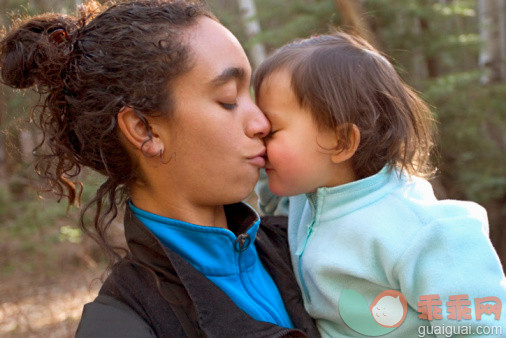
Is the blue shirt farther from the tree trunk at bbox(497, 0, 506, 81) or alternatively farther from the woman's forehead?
the tree trunk at bbox(497, 0, 506, 81)

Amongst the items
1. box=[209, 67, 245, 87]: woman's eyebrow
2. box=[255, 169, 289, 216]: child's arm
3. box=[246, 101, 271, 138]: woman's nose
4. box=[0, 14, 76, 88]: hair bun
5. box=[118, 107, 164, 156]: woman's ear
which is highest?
box=[0, 14, 76, 88]: hair bun

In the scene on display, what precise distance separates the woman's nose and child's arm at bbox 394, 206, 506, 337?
639mm

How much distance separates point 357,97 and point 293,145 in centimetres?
30

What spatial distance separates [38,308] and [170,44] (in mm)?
5945

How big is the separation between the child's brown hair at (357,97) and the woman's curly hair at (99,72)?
0.42 m

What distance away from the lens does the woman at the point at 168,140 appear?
161cm

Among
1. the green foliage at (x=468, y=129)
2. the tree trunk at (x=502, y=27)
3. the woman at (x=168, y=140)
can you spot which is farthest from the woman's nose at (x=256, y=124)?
the tree trunk at (x=502, y=27)

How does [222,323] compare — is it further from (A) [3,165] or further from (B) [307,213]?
(A) [3,165]

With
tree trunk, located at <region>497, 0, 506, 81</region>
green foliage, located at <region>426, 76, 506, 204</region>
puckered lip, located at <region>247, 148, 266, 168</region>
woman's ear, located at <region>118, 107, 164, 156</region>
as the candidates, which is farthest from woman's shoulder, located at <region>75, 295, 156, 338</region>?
tree trunk, located at <region>497, 0, 506, 81</region>

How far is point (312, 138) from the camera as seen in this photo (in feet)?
6.35

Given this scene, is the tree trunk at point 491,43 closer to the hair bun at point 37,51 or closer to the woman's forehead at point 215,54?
the woman's forehead at point 215,54

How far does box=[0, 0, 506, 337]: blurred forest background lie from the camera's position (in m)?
6.03

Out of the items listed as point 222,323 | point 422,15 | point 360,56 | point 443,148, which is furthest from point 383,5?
point 222,323

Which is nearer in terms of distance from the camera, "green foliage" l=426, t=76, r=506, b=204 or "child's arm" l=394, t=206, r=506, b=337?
"child's arm" l=394, t=206, r=506, b=337
